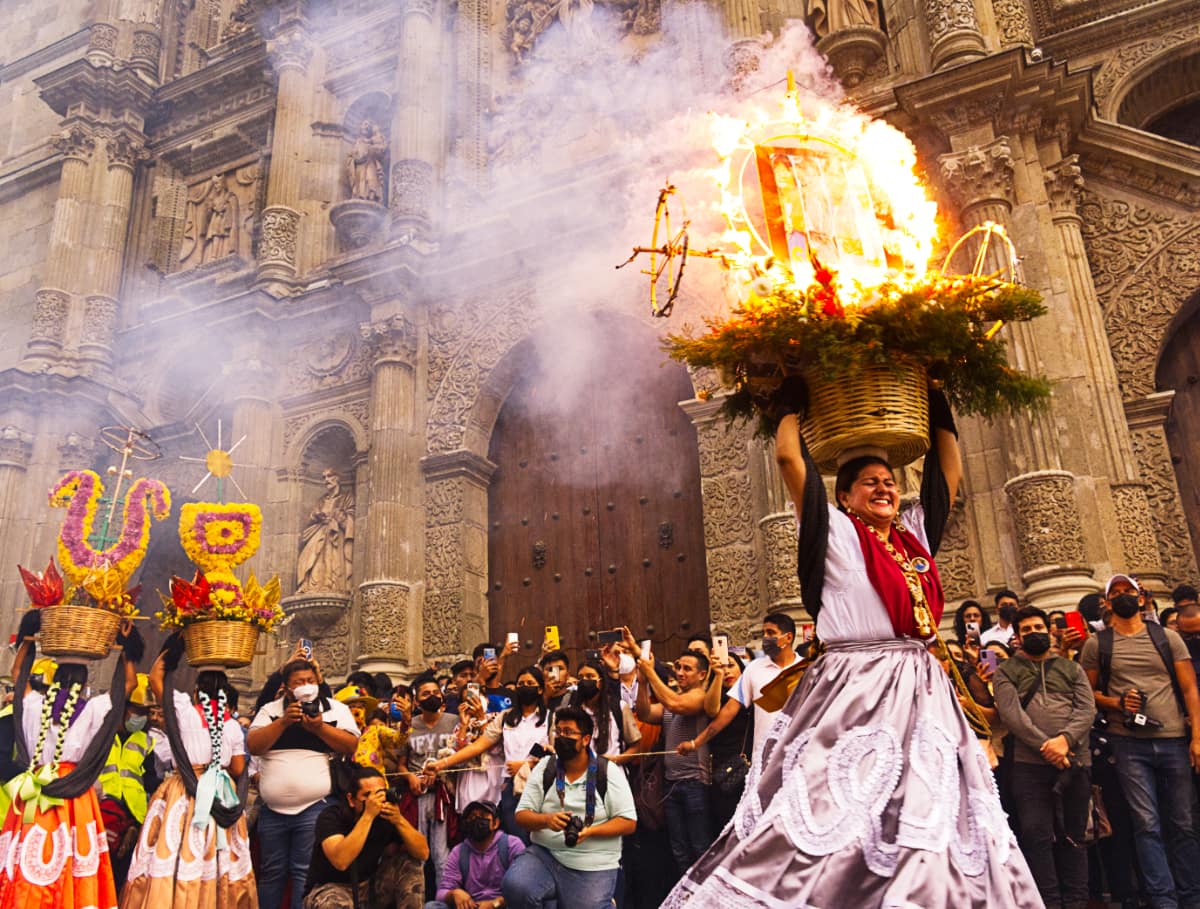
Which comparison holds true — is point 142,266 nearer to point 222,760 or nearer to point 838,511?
point 222,760

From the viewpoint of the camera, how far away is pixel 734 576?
9.82m

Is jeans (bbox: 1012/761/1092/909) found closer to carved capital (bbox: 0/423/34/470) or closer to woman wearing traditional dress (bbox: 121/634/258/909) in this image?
woman wearing traditional dress (bbox: 121/634/258/909)

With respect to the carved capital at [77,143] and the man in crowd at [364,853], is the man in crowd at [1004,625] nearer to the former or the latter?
the man in crowd at [364,853]

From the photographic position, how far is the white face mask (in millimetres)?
5996

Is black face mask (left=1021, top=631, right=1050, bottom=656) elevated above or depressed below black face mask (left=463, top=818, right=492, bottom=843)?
above

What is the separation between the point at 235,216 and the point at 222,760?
11.4 meters

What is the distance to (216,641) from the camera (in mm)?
6285

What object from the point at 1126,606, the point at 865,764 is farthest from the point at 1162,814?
the point at 865,764

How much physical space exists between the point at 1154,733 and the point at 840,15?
8301mm

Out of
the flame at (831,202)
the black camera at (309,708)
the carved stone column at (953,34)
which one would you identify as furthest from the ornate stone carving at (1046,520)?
the black camera at (309,708)

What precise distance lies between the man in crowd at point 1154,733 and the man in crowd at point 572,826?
2.88m

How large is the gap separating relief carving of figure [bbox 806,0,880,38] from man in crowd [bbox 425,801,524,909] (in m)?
9.07

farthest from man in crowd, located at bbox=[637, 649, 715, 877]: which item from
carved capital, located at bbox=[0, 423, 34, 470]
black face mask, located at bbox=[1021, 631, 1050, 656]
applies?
carved capital, located at bbox=[0, 423, 34, 470]

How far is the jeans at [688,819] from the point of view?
6188 millimetres
